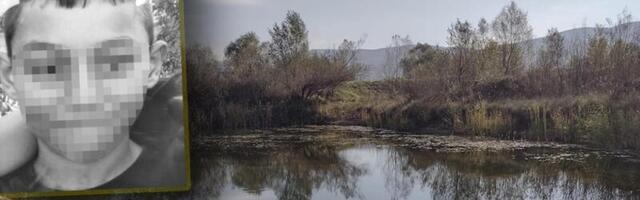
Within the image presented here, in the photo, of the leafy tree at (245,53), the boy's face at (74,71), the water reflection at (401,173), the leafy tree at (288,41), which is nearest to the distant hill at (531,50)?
the leafy tree at (288,41)

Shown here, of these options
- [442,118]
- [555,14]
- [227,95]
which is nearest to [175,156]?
[227,95]

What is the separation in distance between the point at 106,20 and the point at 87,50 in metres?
0.29

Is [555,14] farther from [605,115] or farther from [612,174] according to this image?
[612,174]

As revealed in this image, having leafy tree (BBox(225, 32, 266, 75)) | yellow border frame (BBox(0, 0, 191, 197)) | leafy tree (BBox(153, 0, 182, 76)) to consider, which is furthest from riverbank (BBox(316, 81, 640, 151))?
leafy tree (BBox(153, 0, 182, 76))

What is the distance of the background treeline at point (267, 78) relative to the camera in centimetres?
575

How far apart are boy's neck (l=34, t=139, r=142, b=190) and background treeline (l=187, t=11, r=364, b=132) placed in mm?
733

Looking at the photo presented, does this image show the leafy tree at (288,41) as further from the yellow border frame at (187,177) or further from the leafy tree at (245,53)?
the yellow border frame at (187,177)

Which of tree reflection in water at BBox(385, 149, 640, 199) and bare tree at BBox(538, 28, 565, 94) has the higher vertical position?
bare tree at BBox(538, 28, 565, 94)

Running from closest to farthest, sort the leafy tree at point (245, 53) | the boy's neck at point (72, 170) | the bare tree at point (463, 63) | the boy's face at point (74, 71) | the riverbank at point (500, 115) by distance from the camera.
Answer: the boy's face at point (74, 71) < the boy's neck at point (72, 170) < the leafy tree at point (245, 53) < the riverbank at point (500, 115) < the bare tree at point (463, 63)

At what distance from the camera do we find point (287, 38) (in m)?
5.81

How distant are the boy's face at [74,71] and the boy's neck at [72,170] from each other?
92mm

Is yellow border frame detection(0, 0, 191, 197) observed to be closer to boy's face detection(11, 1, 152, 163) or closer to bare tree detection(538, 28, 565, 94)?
boy's face detection(11, 1, 152, 163)

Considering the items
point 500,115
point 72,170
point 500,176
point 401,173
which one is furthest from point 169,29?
point 500,176

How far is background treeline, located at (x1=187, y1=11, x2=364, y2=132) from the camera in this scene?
575 centimetres
